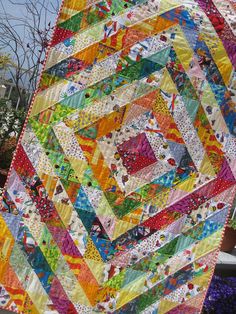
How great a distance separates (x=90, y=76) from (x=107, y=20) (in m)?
0.24

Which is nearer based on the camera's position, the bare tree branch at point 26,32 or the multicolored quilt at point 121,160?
the multicolored quilt at point 121,160

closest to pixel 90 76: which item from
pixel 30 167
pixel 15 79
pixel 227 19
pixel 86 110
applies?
pixel 86 110

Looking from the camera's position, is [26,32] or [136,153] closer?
[136,153]

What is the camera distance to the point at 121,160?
2309 millimetres

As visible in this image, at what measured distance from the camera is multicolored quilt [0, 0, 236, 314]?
2277 millimetres

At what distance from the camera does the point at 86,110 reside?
7.48 feet

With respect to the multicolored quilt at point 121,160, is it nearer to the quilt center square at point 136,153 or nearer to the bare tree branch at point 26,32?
the quilt center square at point 136,153

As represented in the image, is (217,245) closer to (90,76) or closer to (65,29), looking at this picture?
(90,76)

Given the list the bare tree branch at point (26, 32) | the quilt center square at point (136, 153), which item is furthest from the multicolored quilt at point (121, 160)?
the bare tree branch at point (26, 32)

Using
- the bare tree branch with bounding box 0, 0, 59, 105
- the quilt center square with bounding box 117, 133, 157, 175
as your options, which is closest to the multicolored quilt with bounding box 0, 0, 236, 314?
the quilt center square with bounding box 117, 133, 157, 175

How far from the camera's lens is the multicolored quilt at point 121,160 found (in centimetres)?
228

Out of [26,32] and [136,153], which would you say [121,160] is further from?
[26,32]

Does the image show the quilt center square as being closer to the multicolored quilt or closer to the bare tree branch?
the multicolored quilt

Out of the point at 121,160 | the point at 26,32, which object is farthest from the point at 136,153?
the point at 26,32
